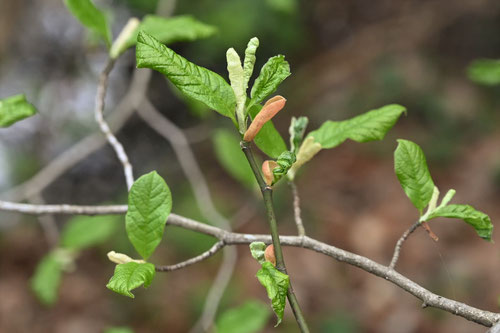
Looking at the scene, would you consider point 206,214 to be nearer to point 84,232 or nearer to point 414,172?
point 84,232

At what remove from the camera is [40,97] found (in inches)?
170

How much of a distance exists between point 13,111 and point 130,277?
463 mm

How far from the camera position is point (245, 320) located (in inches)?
48.4

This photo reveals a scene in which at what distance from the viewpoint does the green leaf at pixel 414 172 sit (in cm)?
70

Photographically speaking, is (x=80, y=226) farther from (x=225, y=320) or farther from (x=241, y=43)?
(x=241, y=43)

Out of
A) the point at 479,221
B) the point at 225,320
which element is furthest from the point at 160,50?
the point at 225,320

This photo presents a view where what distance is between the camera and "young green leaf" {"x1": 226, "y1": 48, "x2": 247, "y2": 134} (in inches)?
22.7

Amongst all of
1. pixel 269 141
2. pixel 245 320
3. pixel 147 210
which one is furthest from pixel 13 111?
pixel 245 320

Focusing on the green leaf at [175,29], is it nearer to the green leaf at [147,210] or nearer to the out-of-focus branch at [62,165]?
the out-of-focus branch at [62,165]

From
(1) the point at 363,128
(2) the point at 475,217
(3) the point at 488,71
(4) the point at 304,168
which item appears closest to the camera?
(2) the point at 475,217

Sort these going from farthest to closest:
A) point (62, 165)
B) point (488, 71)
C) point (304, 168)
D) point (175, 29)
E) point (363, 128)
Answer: point (304, 168), point (62, 165), point (175, 29), point (488, 71), point (363, 128)

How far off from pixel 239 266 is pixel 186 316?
0.50m

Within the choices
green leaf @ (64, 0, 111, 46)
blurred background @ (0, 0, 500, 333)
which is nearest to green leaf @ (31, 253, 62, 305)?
green leaf @ (64, 0, 111, 46)

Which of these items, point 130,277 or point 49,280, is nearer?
point 130,277
